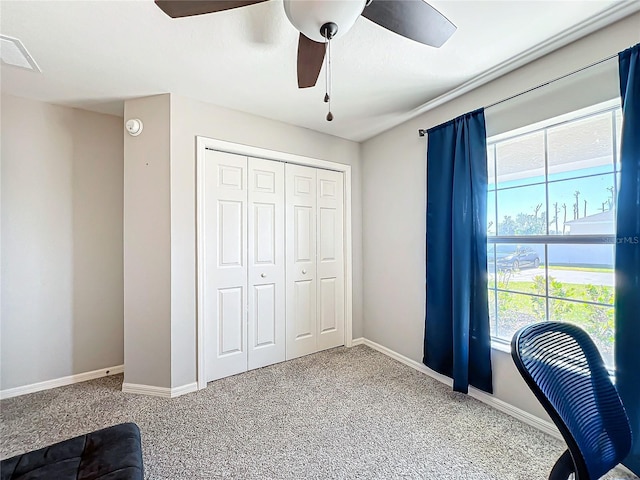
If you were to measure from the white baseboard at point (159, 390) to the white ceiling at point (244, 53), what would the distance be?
237 cm

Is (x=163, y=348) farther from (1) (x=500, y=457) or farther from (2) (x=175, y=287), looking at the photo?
(1) (x=500, y=457)

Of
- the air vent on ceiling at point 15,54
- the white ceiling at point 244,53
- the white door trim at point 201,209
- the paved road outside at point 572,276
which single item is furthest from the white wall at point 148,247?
the paved road outside at point 572,276

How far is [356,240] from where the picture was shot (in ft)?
11.4

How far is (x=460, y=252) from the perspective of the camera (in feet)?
7.24

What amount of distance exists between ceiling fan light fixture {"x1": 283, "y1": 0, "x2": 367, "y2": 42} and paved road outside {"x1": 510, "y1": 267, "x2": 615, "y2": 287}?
195 cm

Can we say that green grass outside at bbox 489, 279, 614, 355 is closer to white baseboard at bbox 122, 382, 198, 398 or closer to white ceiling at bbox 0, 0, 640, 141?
white ceiling at bbox 0, 0, 640, 141

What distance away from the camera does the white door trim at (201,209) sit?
243cm

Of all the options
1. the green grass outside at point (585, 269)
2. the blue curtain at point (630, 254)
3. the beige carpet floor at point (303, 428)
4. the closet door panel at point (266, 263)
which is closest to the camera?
the blue curtain at point (630, 254)

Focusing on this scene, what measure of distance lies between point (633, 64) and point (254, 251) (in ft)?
9.13

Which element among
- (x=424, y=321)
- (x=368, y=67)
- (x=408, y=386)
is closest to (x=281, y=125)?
(x=368, y=67)

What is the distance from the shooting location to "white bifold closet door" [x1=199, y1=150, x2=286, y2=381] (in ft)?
8.41

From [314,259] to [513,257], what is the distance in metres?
1.84

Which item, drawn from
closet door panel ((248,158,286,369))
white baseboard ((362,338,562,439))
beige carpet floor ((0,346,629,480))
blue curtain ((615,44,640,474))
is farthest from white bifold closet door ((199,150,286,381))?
blue curtain ((615,44,640,474))

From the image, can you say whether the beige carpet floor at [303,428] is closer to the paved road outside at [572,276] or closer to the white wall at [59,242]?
the white wall at [59,242]
